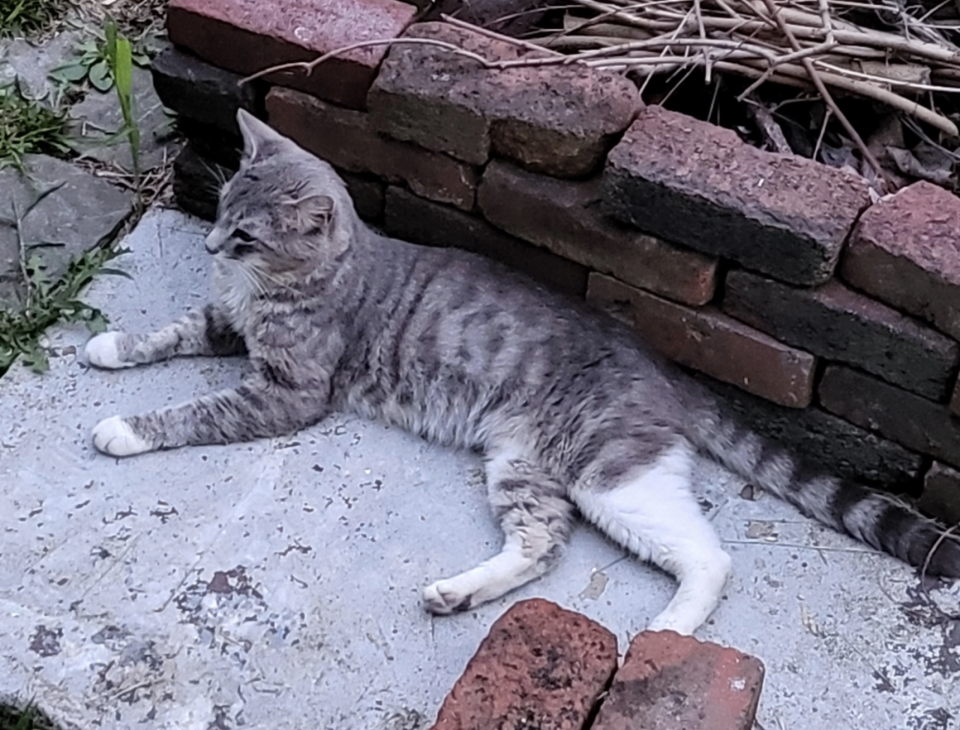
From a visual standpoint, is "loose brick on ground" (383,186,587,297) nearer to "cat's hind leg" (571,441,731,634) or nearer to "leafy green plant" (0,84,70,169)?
"cat's hind leg" (571,441,731,634)

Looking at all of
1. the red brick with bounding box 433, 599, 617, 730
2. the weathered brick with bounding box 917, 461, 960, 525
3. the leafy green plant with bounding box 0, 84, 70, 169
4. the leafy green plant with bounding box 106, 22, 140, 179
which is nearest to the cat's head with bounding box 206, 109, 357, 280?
the leafy green plant with bounding box 106, 22, 140, 179

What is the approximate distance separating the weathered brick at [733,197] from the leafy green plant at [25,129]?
191cm

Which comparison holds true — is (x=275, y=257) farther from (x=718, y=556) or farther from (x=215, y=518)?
(x=718, y=556)

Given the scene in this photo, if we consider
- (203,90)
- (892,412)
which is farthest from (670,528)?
(203,90)

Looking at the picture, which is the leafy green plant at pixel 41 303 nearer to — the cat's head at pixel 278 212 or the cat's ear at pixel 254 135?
the cat's head at pixel 278 212

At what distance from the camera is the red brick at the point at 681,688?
225cm

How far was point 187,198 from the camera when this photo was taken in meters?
3.70

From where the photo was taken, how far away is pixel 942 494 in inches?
115

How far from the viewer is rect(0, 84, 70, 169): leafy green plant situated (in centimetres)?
386

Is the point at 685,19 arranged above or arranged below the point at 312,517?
above

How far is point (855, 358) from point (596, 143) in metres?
0.76

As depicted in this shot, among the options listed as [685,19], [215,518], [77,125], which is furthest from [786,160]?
[77,125]

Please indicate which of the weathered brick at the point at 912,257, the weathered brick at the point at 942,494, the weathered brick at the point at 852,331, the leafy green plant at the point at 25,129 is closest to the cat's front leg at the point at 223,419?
the weathered brick at the point at 852,331

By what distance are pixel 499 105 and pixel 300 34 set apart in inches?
23.3
